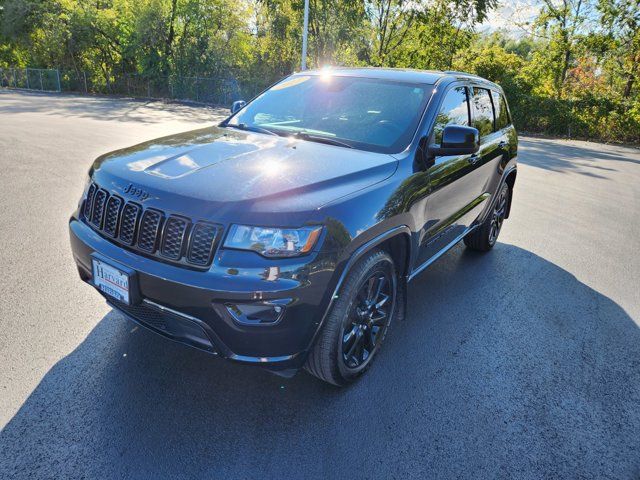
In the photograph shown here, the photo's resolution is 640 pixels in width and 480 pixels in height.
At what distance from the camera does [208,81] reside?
2922 cm

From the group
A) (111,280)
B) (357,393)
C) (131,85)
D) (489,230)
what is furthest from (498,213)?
(131,85)

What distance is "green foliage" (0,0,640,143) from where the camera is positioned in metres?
21.9

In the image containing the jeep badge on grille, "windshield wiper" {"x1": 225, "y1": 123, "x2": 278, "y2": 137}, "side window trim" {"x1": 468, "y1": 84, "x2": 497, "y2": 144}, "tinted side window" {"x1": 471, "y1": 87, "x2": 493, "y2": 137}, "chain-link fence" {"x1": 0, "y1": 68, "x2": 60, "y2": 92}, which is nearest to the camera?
the jeep badge on grille

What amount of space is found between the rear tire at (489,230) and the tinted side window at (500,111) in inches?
27.7

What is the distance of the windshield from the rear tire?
2052 mm

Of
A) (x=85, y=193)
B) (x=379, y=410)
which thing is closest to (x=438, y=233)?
(x=379, y=410)

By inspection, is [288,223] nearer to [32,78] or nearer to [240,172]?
[240,172]

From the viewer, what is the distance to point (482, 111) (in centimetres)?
450

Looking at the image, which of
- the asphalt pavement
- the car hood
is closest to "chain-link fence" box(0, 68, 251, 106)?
the asphalt pavement

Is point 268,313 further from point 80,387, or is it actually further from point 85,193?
point 85,193

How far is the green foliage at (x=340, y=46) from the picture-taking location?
2188 centimetres

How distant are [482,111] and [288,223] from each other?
3.09 meters

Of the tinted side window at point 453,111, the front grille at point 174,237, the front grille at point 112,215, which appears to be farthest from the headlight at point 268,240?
the tinted side window at point 453,111

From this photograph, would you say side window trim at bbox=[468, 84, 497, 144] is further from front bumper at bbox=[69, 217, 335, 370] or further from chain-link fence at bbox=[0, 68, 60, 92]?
chain-link fence at bbox=[0, 68, 60, 92]
